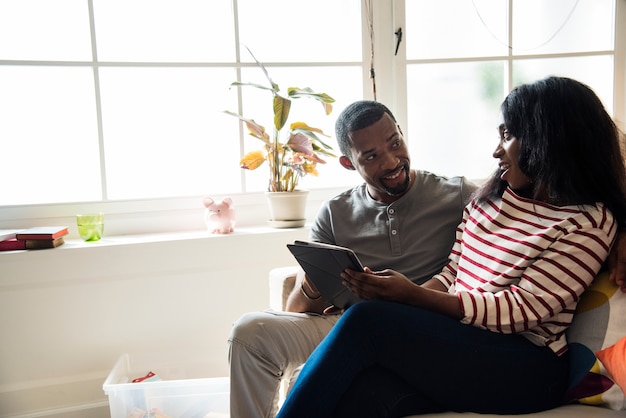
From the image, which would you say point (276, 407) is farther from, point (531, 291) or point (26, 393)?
point (26, 393)

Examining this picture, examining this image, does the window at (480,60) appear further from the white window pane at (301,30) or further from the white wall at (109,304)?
the white wall at (109,304)

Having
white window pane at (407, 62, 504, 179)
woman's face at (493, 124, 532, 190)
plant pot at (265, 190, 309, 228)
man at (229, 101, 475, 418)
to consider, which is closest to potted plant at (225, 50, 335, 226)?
plant pot at (265, 190, 309, 228)

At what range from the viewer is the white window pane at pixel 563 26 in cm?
265

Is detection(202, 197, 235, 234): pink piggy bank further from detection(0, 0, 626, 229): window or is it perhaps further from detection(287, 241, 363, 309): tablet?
detection(287, 241, 363, 309): tablet

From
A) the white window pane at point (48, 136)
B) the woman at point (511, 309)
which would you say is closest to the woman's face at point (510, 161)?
the woman at point (511, 309)

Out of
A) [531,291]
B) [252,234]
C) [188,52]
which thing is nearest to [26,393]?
[252,234]

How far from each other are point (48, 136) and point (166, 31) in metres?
0.62

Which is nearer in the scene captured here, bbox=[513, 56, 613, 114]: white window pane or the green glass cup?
the green glass cup

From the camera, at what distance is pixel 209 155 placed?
8.25ft

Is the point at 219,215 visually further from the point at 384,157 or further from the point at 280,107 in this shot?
the point at 384,157

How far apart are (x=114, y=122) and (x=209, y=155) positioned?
0.40 meters

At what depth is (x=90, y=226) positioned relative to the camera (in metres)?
2.17

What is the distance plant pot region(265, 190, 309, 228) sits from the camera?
2.31 meters

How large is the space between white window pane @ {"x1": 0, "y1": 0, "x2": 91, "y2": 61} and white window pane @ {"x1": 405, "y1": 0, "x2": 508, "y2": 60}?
1.34 m
